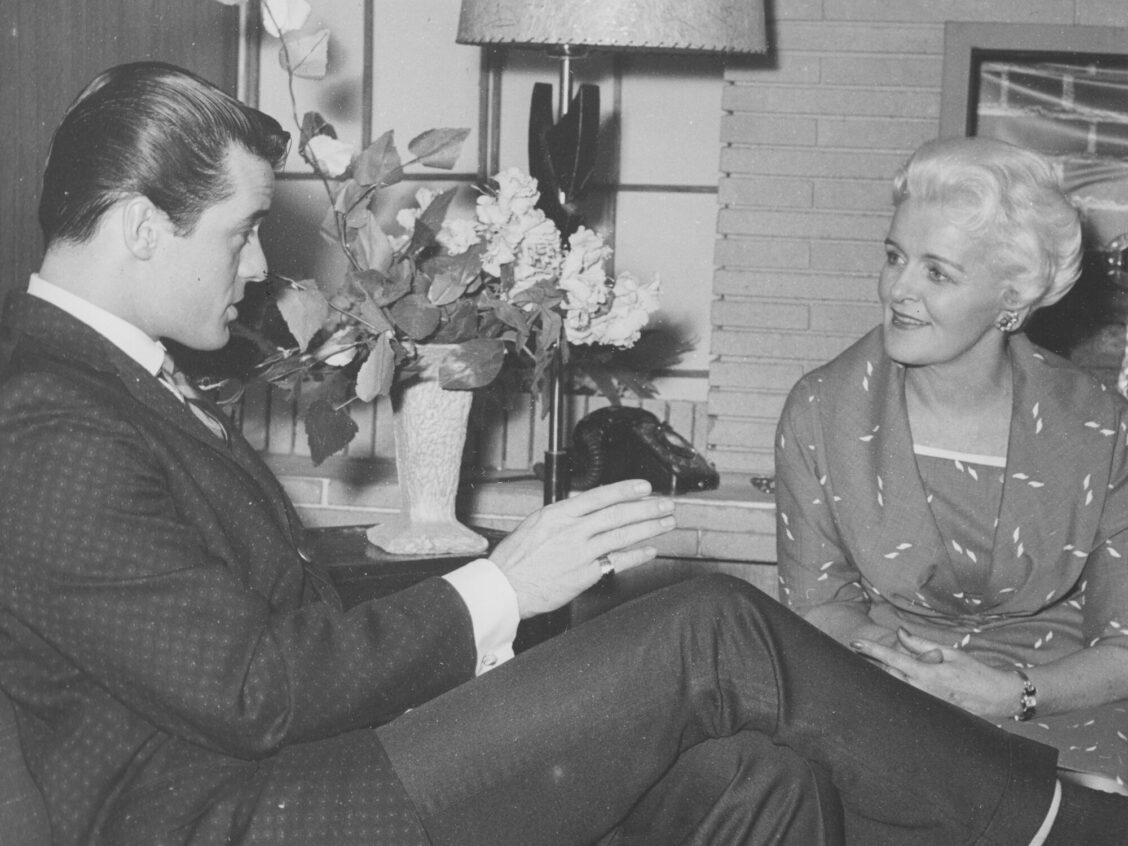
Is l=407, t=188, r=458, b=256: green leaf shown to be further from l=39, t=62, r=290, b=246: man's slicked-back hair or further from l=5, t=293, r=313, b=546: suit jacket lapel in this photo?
l=5, t=293, r=313, b=546: suit jacket lapel

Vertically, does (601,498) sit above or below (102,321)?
below

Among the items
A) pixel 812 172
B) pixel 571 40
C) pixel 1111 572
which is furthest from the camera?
pixel 812 172

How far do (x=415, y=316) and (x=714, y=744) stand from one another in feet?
2.51

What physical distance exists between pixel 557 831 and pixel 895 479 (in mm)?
828

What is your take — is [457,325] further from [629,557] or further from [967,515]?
[967,515]

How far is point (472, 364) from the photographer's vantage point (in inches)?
76.3

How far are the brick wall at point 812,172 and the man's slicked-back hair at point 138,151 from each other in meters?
1.80

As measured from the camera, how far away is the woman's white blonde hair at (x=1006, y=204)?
1.93 meters

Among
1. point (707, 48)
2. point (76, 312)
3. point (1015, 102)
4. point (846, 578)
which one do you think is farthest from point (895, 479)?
point (1015, 102)

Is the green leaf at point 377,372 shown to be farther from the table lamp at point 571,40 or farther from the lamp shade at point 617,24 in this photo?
the lamp shade at point 617,24

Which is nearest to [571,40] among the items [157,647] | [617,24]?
[617,24]

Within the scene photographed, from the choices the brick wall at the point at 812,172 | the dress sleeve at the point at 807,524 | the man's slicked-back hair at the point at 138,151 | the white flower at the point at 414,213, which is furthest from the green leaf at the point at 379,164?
the brick wall at the point at 812,172

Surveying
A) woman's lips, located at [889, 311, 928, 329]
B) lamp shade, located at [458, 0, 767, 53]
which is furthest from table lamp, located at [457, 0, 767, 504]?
woman's lips, located at [889, 311, 928, 329]

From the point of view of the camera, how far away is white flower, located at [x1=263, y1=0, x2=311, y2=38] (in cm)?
188
